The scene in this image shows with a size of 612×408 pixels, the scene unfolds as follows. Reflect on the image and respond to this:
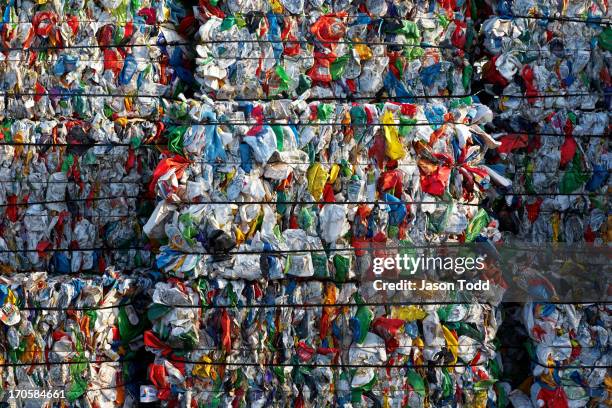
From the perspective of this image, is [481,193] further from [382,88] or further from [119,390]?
[119,390]

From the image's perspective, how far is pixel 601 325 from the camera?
2.91 metres

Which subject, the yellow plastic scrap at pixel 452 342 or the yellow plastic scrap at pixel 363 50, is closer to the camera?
the yellow plastic scrap at pixel 452 342

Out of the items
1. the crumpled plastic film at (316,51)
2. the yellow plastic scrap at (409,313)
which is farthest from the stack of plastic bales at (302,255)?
the crumpled plastic film at (316,51)

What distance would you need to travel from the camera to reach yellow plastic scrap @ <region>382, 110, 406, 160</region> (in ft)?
9.43

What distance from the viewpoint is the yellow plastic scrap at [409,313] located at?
2863 mm

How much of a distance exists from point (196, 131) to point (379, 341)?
0.88m

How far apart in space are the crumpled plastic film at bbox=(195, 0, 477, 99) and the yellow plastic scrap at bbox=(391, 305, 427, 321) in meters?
0.72

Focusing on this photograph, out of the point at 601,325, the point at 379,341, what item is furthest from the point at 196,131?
the point at 601,325

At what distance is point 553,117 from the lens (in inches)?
119

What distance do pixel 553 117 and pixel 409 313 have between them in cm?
82

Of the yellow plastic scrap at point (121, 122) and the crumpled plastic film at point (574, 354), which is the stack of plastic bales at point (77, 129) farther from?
the crumpled plastic film at point (574, 354)

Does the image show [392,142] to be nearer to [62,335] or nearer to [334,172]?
[334,172]


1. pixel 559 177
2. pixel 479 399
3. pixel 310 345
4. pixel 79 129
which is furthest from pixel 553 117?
pixel 79 129

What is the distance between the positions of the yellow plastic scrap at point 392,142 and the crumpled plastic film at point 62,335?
A: 939 millimetres
